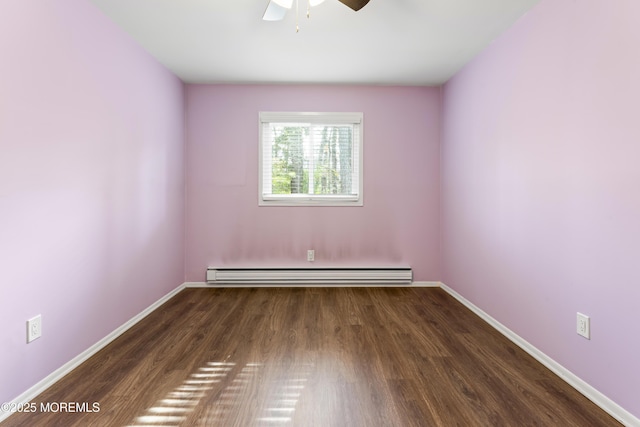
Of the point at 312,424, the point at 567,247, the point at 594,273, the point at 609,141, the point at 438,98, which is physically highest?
the point at 438,98

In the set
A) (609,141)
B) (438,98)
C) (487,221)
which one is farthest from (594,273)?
(438,98)

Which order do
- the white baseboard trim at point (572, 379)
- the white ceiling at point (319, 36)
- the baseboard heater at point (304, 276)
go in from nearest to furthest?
the white baseboard trim at point (572, 379), the white ceiling at point (319, 36), the baseboard heater at point (304, 276)

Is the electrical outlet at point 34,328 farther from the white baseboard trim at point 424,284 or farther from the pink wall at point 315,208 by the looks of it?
the white baseboard trim at point 424,284

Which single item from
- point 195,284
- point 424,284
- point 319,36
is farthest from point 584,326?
point 195,284

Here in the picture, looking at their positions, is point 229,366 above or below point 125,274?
below

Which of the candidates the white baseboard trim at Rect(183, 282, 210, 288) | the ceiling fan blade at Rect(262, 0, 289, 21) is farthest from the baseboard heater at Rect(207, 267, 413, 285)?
the ceiling fan blade at Rect(262, 0, 289, 21)

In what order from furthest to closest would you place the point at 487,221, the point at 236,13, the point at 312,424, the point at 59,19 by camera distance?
1. the point at 487,221
2. the point at 236,13
3. the point at 59,19
4. the point at 312,424

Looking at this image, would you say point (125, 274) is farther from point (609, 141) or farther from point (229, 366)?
point (609, 141)

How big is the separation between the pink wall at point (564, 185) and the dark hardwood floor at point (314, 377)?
29cm

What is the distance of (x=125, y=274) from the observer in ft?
8.44

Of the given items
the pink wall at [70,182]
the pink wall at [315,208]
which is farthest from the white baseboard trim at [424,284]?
the pink wall at [70,182]

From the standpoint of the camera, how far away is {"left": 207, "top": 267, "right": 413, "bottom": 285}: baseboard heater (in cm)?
372

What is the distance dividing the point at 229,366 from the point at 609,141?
2519mm

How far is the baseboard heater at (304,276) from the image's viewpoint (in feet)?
12.2
